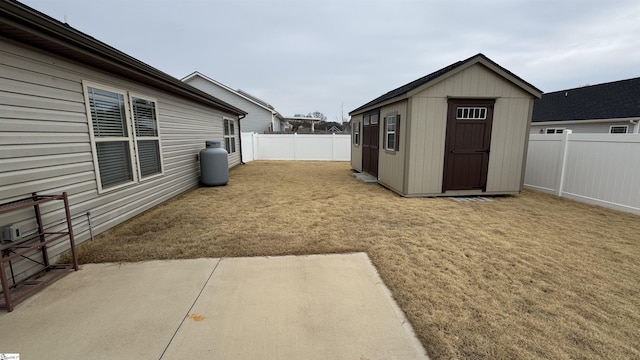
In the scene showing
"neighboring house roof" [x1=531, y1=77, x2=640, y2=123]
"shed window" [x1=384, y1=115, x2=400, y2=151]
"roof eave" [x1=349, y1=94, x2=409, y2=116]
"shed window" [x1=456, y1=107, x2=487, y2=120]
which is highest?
"neighboring house roof" [x1=531, y1=77, x2=640, y2=123]

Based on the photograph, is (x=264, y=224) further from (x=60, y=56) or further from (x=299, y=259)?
(x=60, y=56)

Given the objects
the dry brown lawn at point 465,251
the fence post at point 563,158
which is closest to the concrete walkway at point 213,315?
the dry brown lawn at point 465,251

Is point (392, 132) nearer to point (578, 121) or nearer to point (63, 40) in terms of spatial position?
point (63, 40)

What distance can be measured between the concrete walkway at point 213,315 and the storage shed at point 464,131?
170 inches

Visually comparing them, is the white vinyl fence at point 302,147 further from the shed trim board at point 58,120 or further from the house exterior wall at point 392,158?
the shed trim board at point 58,120

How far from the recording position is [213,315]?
85.7 inches

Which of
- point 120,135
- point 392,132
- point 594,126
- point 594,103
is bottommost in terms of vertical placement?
point 120,135

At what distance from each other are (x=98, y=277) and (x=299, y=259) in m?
2.18

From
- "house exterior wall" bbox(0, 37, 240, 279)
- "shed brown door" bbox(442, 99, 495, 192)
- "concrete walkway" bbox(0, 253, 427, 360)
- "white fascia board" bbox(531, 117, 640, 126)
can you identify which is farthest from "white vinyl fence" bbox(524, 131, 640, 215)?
"house exterior wall" bbox(0, 37, 240, 279)

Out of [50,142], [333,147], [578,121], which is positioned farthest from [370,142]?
[578,121]

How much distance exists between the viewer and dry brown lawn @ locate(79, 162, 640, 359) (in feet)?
6.46

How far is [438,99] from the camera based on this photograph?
6199 mm

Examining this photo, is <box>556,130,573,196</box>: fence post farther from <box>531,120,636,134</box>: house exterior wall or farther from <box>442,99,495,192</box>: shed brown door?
<box>531,120,636,134</box>: house exterior wall

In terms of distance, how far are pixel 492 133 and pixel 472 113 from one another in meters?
0.73
